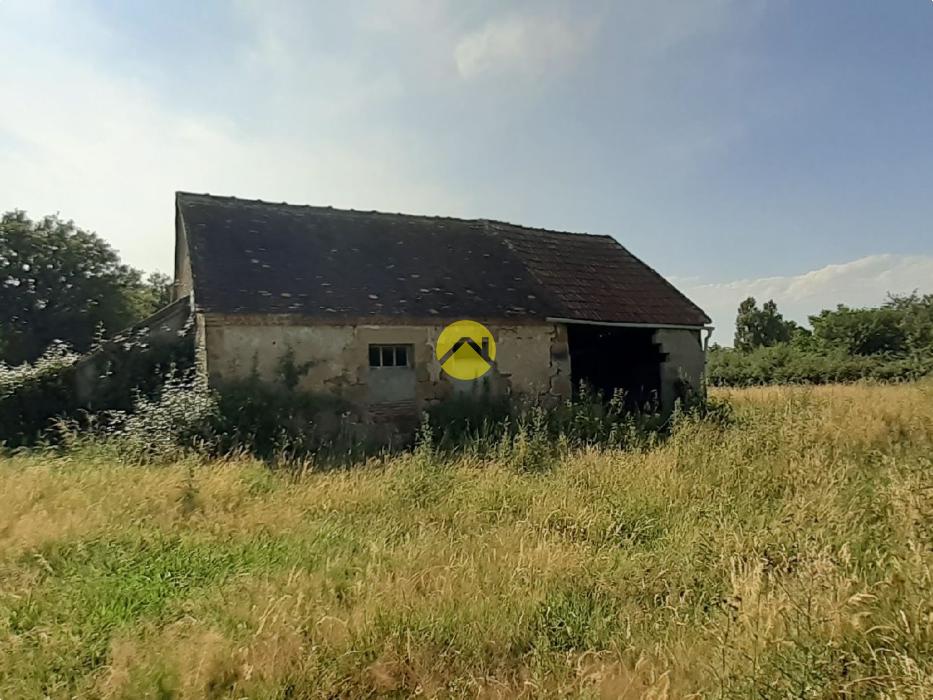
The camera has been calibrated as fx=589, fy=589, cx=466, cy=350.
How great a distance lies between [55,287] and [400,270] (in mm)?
20505

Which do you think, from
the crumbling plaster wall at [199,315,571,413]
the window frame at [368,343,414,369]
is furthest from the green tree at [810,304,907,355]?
the window frame at [368,343,414,369]

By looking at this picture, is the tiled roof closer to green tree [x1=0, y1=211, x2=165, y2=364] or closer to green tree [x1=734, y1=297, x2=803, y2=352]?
green tree [x1=0, y1=211, x2=165, y2=364]

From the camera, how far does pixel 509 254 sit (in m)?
15.6

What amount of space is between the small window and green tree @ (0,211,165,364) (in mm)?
18149

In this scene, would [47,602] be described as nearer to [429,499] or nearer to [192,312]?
[429,499]

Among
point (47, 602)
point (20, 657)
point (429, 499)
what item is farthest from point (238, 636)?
point (429, 499)

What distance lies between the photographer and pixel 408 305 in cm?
1186

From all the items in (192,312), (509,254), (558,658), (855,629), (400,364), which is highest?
(509,254)

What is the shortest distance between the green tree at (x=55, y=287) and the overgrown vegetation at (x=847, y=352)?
27.9m

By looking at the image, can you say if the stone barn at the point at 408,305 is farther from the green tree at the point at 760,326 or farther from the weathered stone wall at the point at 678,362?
the green tree at the point at 760,326

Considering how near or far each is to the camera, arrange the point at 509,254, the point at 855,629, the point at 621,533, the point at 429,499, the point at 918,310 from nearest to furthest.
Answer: the point at 855,629
the point at 621,533
the point at 429,499
the point at 509,254
the point at 918,310

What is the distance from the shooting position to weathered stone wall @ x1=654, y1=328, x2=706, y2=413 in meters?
14.6

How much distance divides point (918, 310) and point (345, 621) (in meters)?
34.4

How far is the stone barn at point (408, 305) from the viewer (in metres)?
10.6
